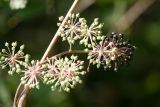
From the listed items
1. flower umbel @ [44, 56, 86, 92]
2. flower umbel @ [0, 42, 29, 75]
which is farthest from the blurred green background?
flower umbel @ [44, 56, 86, 92]

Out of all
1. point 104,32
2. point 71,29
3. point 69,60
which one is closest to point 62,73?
point 69,60

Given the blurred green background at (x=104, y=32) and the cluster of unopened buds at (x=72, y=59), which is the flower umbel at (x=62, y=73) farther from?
the blurred green background at (x=104, y=32)

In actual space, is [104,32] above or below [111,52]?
above

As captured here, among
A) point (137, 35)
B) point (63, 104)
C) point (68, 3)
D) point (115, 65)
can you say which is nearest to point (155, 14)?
point (137, 35)

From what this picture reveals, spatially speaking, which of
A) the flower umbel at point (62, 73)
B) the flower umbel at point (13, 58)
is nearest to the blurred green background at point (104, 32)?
the flower umbel at point (13, 58)

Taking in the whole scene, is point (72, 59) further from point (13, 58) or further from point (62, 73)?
point (13, 58)

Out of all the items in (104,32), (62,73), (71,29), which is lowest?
(62,73)
